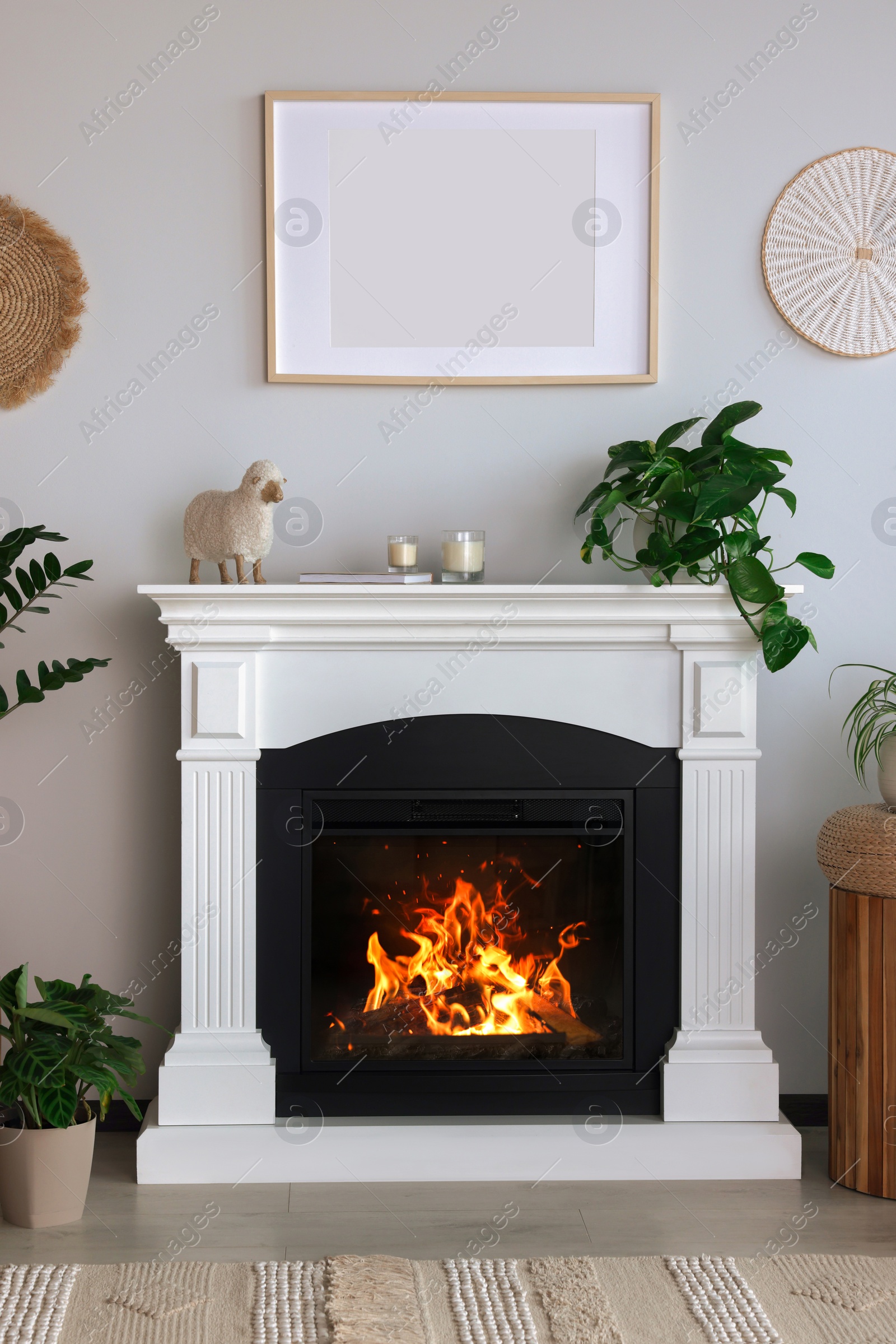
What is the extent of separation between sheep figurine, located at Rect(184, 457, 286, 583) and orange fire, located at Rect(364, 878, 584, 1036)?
885 millimetres

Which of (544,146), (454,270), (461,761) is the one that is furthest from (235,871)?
(544,146)

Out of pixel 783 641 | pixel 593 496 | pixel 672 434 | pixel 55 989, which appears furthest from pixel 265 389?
pixel 55 989

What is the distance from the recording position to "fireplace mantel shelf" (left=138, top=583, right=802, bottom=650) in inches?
88.8

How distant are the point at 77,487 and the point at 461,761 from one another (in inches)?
43.6

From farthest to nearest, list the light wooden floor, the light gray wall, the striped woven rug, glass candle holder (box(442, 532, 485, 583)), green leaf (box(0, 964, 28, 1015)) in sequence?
the light gray wall
glass candle holder (box(442, 532, 485, 583))
green leaf (box(0, 964, 28, 1015))
the light wooden floor
the striped woven rug

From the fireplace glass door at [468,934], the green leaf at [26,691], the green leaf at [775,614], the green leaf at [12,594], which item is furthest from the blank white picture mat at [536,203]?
the fireplace glass door at [468,934]

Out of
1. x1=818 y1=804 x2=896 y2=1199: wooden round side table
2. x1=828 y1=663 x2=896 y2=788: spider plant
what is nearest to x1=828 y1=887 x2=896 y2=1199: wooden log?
x1=818 y1=804 x2=896 y2=1199: wooden round side table

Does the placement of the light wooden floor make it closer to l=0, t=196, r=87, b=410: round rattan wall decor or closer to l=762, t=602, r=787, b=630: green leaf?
l=762, t=602, r=787, b=630: green leaf

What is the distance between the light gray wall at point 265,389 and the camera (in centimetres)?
245

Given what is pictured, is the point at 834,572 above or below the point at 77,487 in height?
below

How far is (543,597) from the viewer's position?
227cm

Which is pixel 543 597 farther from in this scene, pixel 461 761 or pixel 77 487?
pixel 77 487

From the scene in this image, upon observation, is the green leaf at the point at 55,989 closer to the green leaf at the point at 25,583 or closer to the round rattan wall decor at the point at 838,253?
the green leaf at the point at 25,583

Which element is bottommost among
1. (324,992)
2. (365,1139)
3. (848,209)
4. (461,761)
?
(365,1139)
